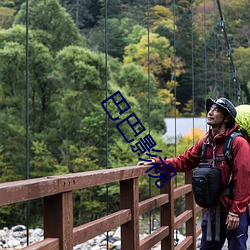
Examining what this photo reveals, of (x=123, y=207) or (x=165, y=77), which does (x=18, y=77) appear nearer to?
(x=165, y=77)

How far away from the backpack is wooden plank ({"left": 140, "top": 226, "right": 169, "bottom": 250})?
318mm

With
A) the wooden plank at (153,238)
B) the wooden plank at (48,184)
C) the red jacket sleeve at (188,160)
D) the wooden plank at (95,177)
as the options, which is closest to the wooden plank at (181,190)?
the wooden plank at (153,238)

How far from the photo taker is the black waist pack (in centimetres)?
195

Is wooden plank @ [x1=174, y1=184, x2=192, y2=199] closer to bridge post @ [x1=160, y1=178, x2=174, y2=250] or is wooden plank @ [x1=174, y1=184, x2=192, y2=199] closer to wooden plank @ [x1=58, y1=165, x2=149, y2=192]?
bridge post @ [x1=160, y1=178, x2=174, y2=250]

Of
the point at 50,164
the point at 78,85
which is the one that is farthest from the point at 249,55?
the point at 50,164

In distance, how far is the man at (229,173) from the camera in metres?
1.93

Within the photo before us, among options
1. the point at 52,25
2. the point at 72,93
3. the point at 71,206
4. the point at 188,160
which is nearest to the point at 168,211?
the point at 188,160

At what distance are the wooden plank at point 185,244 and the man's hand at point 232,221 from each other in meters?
0.79

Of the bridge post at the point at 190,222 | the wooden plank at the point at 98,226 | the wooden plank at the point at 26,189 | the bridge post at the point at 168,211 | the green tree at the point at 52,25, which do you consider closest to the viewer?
the wooden plank at the point at 26,189

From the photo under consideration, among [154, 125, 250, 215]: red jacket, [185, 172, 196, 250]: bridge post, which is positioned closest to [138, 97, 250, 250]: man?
[154, 125, 250, 215]: red jacket

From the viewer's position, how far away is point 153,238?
2309 millimetres

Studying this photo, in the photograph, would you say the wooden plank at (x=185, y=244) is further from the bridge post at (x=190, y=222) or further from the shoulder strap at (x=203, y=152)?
the shoulder strap at (x=203, y=152)

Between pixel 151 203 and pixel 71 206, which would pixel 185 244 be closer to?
pixel 151 203

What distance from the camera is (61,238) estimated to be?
1424 mm
